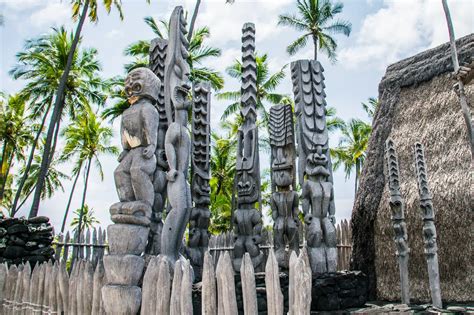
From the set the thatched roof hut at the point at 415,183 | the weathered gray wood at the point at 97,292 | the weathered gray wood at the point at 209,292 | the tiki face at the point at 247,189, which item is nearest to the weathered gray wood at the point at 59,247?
the tiki face at the point at 247,189

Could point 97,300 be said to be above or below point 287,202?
below

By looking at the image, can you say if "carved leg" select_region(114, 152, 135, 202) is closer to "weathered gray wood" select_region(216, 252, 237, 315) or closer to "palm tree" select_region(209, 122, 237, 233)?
"weathered gray wood" select_region(216, 252, 237, 315)

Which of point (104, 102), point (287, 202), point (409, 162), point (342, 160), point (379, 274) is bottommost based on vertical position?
point (379, 274)

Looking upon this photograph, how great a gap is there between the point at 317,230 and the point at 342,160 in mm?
24049

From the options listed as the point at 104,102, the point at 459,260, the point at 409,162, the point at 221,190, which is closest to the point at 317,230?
the point at 459,260

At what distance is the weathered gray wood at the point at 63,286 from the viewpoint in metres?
4.06

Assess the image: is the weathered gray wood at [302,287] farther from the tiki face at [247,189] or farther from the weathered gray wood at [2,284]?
the tiki face at [247,189]

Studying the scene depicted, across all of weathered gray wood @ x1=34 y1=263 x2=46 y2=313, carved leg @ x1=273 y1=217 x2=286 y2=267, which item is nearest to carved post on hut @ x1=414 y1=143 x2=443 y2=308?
carved leg @ x1=273 y1=217 x2=286 y2=267

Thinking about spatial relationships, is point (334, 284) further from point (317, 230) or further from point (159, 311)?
point (159, 311)

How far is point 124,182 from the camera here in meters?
4.09

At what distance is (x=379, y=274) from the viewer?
984cm

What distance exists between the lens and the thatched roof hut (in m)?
8.47

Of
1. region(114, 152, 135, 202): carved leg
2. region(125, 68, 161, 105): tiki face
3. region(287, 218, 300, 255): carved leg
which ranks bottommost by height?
region(287, 218, 300, 255): carved leg

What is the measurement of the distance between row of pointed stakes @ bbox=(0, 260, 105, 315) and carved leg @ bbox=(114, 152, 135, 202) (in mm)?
659
